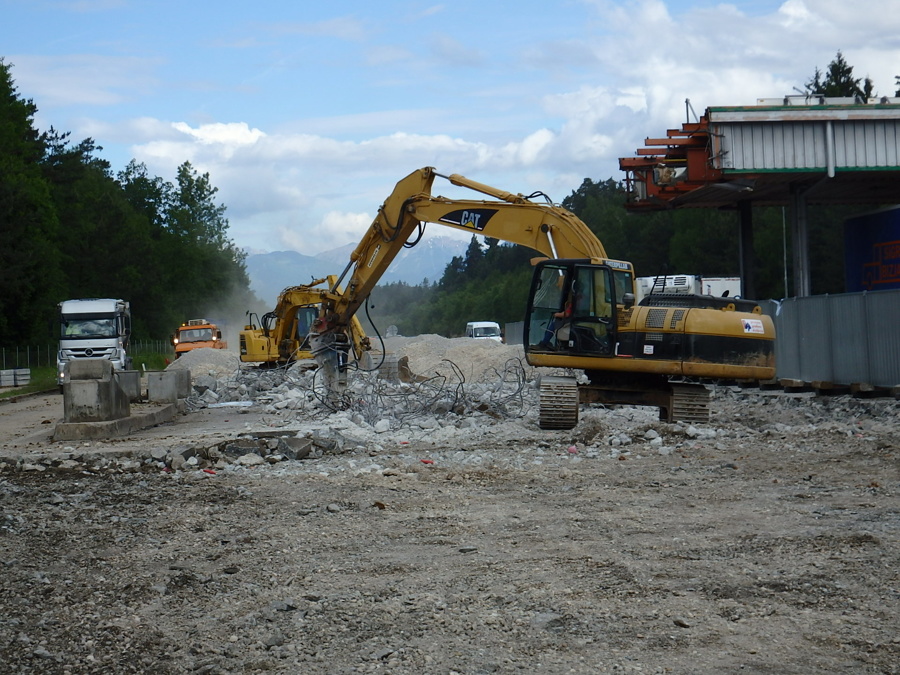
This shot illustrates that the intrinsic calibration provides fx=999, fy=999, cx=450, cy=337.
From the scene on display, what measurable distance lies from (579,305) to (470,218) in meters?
2.92

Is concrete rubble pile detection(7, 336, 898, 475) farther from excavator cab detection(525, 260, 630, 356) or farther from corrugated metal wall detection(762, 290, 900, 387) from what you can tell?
excavator cab detection(525, 260, 630, 356)

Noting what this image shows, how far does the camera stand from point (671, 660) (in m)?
4.61

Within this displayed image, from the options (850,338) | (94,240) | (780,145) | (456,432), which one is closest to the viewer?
(456,432)

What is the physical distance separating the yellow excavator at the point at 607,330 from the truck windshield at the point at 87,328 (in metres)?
17.2

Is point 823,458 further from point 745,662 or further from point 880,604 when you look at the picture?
point 745,662

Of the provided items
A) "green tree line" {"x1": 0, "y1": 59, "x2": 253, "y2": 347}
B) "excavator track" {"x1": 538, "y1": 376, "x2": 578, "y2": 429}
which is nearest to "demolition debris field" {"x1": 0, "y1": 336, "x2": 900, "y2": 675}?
"excavator track" {"x1": 538, "y1": 376, "x2": 578, "y2": 429}

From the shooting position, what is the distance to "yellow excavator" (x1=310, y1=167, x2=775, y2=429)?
1452cm

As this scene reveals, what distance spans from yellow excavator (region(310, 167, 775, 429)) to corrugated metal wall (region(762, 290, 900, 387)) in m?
2.38

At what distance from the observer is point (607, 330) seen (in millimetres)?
14953

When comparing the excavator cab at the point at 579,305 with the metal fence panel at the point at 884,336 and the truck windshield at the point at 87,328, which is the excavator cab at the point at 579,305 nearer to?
the metal fence panel at the point at 884,336

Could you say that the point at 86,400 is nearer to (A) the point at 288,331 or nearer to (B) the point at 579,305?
(B) the point at 579,305

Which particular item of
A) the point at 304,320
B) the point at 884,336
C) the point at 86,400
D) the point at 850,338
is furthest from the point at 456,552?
the point at 304,320

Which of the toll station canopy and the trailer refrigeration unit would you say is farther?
the trailer refrigeration unit

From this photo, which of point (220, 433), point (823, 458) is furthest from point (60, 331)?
point (823, 458)
